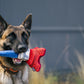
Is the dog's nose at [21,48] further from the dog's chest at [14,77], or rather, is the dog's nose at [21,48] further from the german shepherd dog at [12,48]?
the dog's chest at [14,77]

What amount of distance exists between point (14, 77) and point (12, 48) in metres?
0.43

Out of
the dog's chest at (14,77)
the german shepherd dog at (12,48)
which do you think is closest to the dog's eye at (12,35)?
the german shepherd dog at (12,48)

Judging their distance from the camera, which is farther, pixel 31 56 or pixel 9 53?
pixel 31 56

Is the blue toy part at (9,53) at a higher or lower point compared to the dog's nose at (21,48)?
lower

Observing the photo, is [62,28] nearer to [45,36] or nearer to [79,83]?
[45,36]

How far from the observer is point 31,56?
133 inches

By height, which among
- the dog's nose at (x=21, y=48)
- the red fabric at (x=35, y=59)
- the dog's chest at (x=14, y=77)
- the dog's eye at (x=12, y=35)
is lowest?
the dog's chest at (x=14, y=77)

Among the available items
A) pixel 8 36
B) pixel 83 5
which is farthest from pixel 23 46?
pixel 83 5

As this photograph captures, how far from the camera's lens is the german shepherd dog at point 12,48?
10.7 ft

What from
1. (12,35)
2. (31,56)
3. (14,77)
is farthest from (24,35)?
(14,77)

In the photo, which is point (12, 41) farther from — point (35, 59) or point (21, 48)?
point (35, 59)

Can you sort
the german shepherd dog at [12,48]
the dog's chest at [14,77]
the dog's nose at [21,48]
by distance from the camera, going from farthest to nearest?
the dog's chest at [14,77] < the german shepherd dog at [12,48] < the dog's nose at [21,48]

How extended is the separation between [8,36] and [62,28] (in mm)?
4198

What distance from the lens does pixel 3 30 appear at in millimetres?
3412
